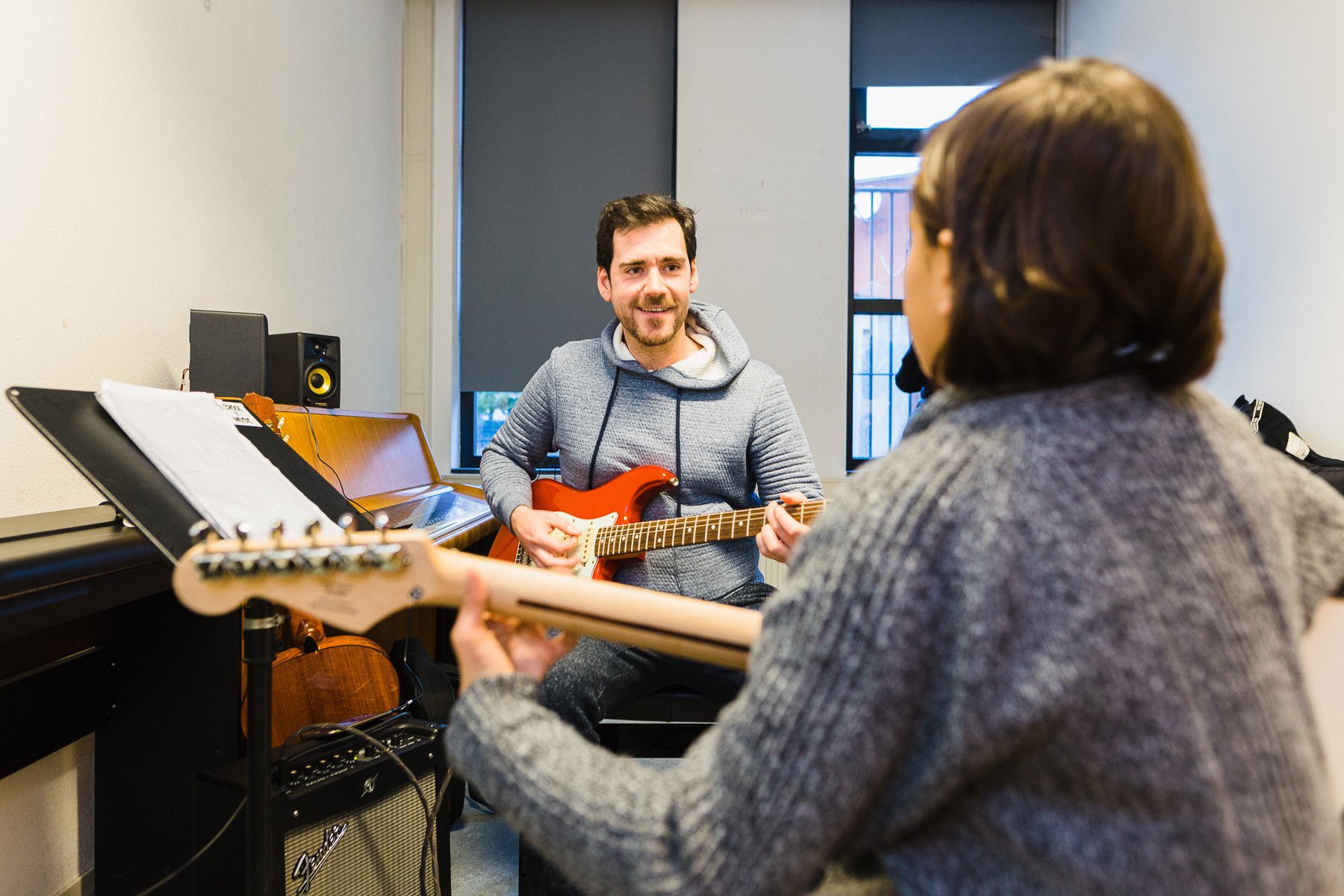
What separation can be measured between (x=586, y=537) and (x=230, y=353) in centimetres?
107

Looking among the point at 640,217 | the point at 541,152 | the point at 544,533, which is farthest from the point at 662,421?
the point at 541,152

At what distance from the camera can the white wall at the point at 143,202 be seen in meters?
1.65

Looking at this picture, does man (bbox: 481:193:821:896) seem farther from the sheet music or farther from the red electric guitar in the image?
the sheet music

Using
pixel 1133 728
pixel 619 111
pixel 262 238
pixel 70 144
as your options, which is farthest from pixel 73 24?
pixel 619 111

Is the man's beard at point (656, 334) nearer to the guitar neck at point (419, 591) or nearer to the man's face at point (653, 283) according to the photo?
the man's face at point (653, 283)

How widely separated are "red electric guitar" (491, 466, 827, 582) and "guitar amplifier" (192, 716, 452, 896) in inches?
19.4

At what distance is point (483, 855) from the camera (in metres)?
1.98

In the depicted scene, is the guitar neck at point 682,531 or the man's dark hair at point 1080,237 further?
the guitar neck at point 682,531

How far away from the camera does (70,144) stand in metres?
1.78

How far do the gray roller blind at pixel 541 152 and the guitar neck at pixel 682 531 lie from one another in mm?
2321

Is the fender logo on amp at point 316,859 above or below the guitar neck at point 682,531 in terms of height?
below

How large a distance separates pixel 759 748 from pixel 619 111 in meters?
3.96

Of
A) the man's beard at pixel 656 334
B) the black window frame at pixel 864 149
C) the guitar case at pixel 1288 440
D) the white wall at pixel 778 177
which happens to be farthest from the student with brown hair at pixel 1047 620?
the black window frame at pixel 864 149

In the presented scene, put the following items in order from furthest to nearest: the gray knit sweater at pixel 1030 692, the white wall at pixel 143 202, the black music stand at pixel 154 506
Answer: the white wall at pixel 143 202
the black music stand at pixel 154 506
the gray knit sweater at pixel 1030 692
